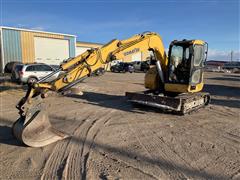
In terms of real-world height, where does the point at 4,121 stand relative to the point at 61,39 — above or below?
below

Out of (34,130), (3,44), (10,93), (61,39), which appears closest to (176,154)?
(34,130)

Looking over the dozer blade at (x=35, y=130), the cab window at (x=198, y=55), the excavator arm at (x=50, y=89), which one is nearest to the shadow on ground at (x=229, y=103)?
the cab window at (x=198, y=55)

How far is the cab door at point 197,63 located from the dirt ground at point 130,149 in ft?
4.37

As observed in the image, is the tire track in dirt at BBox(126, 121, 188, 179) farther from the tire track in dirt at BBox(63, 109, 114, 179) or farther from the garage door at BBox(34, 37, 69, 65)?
the garage door at BBox(34, 37, 69, 65)

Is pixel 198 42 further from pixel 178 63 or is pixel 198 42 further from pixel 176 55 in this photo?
pixel 178 63

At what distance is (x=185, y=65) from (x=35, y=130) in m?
5.91

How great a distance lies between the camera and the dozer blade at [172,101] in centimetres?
797

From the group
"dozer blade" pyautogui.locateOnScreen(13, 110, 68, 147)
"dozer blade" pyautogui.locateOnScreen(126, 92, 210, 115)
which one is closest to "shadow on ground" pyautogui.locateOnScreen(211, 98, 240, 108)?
"dozer blade" pyautogui.locateOnScreen(126, 92, 210, 115)

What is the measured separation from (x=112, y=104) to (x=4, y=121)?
14.7ft

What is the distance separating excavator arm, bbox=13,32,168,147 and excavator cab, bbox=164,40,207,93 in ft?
6.43

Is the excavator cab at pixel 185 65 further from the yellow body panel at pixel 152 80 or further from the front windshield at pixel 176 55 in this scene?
the yellow body panel at pixel 152 80

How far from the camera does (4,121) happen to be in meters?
7.52

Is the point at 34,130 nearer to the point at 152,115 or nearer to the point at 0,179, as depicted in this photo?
the point at 0,179

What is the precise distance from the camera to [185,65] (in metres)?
8.86
